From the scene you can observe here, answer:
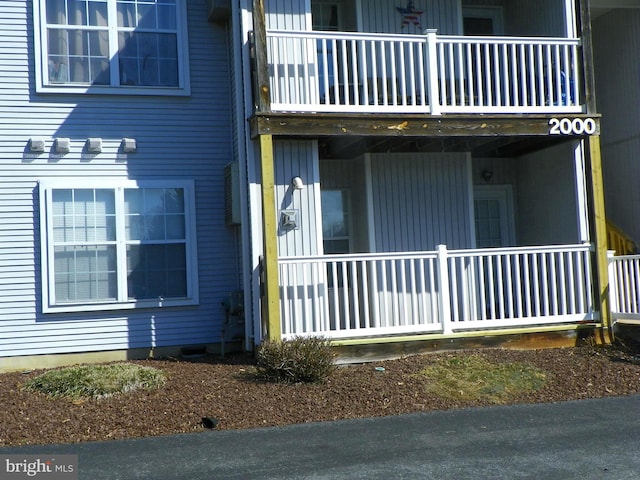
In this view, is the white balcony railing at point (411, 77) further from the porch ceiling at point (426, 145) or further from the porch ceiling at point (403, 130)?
the porch ceiling at point (426, 145)

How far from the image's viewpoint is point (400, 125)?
11.1 meters

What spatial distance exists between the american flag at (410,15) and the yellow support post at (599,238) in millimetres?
3405

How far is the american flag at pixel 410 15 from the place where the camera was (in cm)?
1293

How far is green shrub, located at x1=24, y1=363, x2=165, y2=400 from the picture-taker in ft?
29.5

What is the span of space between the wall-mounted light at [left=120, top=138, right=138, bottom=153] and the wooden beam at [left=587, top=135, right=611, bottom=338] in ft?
21.7

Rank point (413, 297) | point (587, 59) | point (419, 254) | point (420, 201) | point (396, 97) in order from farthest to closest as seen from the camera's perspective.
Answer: point (420, 201), point (587, 59), point (396, 97), point (419, 254), point (413, 297)

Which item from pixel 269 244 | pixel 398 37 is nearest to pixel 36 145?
pixel 269 244

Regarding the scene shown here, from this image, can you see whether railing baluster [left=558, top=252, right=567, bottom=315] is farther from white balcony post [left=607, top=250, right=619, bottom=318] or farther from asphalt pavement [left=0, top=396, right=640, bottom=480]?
asphalt pavement [left=0, top=396, right=640, bottom=480]

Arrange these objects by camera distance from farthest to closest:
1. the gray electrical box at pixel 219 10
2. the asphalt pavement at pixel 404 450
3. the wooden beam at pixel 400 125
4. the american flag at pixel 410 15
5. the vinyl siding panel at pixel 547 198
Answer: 1. the american flag at pixel 410 15
2. the vinyl siding panel at pixel 547 198
3. the gray electrical box at pixel 219 10
4. the wooden beam at pixel 400 125
5. the asphalt pavement at pixel 404 450

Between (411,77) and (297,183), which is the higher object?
(411,77)

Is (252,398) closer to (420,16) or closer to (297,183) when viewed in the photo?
(297,183)

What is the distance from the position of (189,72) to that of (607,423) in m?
7.69

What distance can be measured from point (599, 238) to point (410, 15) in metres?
4.64

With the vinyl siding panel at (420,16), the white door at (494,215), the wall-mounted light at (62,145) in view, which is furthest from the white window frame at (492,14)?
the wall-mounted light at (62,145)
